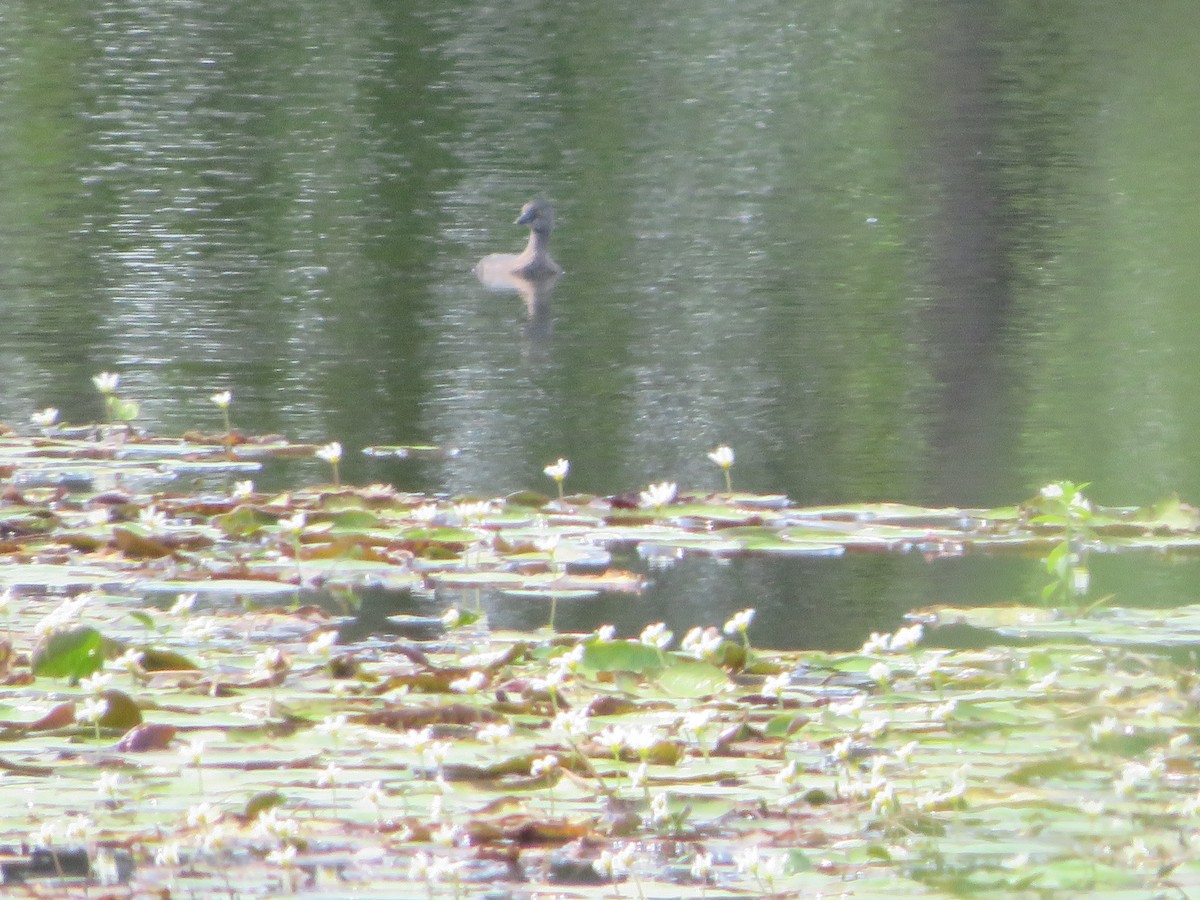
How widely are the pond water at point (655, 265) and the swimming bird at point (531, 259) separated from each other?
19 centimetres

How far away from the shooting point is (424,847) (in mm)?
3785

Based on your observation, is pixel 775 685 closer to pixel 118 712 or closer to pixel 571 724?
pixel 571 724

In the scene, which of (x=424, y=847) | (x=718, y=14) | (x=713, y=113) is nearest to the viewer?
(x=424, y=847)

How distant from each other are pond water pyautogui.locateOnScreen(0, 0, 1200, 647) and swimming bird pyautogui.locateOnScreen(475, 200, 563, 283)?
195 millimetres

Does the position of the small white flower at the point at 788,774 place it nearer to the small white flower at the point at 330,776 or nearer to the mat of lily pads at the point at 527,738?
the mat of lily pads at the point at 527,738

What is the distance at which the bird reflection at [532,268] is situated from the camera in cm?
1201

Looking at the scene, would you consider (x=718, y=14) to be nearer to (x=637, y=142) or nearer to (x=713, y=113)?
(x=713, y=113)

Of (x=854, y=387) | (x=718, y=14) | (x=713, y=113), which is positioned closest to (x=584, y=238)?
(x=854, y=387)

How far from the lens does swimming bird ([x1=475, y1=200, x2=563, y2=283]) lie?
1231 centimetres

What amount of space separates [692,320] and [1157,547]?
16.3 ft

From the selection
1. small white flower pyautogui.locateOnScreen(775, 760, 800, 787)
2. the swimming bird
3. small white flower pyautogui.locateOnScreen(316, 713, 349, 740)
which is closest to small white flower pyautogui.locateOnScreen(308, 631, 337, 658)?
small white flower pyautogui.locateOnScreen(316, 713, 349, 740)

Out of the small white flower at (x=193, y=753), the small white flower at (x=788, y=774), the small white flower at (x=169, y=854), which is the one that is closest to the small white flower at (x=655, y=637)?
the small white flower at (x=788, y=774)

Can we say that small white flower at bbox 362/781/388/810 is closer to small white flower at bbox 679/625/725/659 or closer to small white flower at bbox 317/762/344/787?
small white flower at bbox 317/762/344/787

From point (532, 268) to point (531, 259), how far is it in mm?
60
